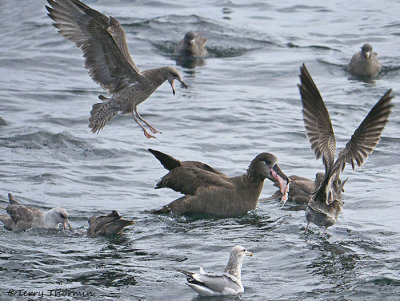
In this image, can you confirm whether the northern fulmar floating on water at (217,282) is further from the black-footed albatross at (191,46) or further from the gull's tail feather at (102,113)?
the black-footed albatross at (191,46)

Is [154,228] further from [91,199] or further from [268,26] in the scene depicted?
[268,26]

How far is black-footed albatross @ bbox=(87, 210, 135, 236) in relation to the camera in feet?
33.1

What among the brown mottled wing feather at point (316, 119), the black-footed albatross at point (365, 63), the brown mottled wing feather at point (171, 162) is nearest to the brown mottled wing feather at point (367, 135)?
the brown mottled wing feather at point (316, 119)

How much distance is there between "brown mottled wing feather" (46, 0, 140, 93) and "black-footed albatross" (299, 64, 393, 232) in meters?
3.16

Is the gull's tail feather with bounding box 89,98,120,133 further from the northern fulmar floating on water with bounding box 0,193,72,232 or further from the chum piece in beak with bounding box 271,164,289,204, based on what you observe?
the chum piece in beak with bounding box 271,164,289,204

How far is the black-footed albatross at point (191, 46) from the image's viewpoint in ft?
66.4

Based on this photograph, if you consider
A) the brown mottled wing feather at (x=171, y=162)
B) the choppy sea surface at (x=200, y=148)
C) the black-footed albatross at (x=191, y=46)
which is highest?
the black-footed albatross at (x=191, y=46)

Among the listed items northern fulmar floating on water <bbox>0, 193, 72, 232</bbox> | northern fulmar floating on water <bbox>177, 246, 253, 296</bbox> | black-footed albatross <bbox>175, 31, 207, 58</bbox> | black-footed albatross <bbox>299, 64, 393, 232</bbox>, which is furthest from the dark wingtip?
black-footed albatross <bbox>175, 31, 207, 58</bbox>

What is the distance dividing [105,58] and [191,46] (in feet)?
26.9

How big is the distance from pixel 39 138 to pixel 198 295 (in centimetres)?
698

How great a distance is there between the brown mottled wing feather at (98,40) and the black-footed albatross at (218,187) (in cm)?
172

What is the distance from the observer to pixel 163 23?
23359 millimetres

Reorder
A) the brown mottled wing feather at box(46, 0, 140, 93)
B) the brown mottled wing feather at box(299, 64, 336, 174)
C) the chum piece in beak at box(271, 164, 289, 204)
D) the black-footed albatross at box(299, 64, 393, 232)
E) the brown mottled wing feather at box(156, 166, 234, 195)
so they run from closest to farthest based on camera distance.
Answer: the black-footed albatross at box(299, 64, 393, 232) < the brown mottled wing feather at box(299, 64, 336, 174) < the chum piece in beak at box(271, 164, 289, 204) < the brown mottled wing feather at box(156, 166, 234, 195) < the brown mottled wing feather at box(46, 0, 140, 93)

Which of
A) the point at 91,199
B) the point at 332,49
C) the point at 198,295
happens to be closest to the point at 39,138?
the point at 91,199
